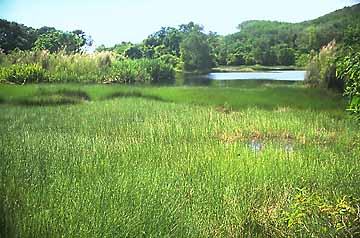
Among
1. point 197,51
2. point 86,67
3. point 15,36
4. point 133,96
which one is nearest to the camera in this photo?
point 15,36

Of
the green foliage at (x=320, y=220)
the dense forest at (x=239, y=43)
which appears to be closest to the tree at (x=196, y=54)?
the dense forest at (x=239, y=43)

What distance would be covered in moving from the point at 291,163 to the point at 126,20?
142 centimetres

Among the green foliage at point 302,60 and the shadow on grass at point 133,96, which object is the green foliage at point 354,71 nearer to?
the green foliage at point 302,60

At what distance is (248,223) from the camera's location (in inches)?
87.7

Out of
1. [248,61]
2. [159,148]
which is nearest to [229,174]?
[159,148]

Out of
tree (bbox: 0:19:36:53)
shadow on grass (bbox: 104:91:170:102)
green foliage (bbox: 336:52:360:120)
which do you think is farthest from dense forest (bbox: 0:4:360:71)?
green foliage (bbox: 336:52:360:120)

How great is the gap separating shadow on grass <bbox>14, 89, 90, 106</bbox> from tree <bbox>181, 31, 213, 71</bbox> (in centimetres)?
73

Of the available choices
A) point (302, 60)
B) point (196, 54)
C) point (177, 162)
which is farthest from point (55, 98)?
point (302, 60)

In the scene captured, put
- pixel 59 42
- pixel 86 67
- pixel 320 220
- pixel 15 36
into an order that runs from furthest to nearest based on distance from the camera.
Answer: pixel 86 67 < pixel 59 42 < pixel 15 36 < pixel 320 220

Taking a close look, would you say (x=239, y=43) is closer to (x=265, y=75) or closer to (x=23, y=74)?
(x=265, y=75)

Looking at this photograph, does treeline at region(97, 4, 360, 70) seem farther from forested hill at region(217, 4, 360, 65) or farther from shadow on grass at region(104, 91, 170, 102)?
shadow on grass at region(104, 91, 170, 102)

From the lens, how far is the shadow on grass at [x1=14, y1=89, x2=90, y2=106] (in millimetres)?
2545

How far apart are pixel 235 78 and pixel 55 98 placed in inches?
48.2

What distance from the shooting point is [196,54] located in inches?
115
